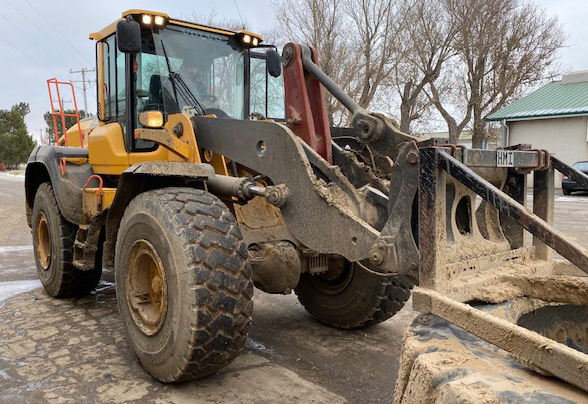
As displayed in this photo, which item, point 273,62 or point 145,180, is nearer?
point 145,180

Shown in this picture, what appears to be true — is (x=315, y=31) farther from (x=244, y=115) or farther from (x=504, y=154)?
(x=504, y=154)

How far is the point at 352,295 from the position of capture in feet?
15.2

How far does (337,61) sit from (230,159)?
23.3 metres

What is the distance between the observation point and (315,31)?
26.3 m

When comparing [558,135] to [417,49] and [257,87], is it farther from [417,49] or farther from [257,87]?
[257,87]

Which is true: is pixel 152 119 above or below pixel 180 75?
below

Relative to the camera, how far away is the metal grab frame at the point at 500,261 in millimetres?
1870

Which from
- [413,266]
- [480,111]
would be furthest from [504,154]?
[480,111]

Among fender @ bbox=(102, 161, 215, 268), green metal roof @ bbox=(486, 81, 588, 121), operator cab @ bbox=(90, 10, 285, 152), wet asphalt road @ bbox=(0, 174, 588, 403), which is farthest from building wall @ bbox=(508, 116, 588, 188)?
fender @ bbox=(102, 161, 215, 268)

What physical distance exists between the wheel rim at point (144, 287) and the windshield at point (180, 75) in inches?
50.1

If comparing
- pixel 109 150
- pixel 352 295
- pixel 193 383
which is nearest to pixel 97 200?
pixel 109 150

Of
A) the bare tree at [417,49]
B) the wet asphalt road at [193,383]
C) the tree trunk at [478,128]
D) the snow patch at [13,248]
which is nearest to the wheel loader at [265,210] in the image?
the wet asphalt road at [193,383]

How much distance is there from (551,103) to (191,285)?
2887 cm

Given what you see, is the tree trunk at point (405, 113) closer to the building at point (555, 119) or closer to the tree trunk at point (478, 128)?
the building at point (555, 119)
